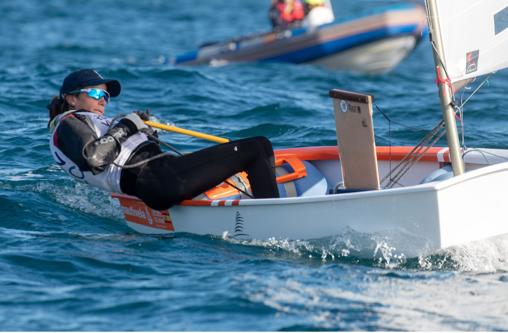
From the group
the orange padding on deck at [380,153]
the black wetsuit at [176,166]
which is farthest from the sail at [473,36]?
the black wetsuit at [176,166]

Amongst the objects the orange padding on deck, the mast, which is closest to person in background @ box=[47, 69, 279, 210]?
the orange padding on deck

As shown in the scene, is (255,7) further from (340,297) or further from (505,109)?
(340,297)

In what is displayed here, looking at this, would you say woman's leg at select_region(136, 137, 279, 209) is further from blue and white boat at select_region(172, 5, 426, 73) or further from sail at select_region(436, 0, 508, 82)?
blue and white boat at select_region(172, 5, 426, 73)

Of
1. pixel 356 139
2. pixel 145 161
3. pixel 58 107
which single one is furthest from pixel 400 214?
pixel 58 107

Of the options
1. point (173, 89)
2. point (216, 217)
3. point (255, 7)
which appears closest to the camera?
point (216, 217)

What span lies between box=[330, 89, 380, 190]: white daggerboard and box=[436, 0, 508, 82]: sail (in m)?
0.48

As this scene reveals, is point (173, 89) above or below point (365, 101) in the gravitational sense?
above

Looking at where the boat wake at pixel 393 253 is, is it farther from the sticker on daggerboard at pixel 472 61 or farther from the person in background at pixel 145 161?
the sticker on daggerboard at pixel 472 61

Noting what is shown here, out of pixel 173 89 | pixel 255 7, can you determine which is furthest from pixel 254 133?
pixel 255 7

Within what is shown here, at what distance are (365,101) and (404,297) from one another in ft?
3.77

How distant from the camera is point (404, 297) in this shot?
425 cm

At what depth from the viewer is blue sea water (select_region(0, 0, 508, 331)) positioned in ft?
13.4

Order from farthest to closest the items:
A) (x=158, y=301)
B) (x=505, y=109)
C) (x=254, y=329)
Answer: (x=505, y=109), (x=158, y=301), (x=254, y=329)

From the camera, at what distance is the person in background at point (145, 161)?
17.0ft
